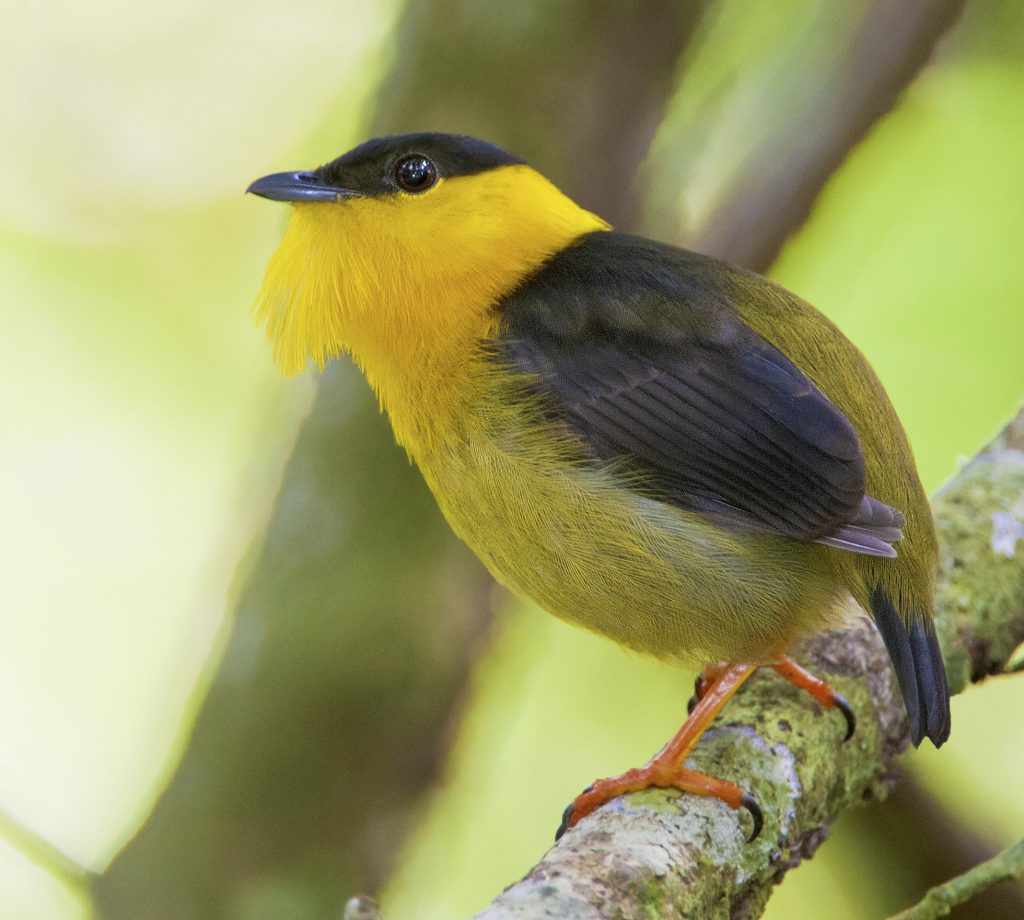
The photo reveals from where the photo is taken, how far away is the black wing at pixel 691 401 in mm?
2242

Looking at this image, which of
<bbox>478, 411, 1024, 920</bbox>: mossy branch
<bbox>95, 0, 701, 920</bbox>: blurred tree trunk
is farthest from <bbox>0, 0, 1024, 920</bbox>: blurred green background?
<bbox>478, 411, 1024, 920</bbox>: mossy branch

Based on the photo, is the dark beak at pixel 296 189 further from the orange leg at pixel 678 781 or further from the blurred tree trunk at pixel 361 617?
the orange leg at pixel 678 781

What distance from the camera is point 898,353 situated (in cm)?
432

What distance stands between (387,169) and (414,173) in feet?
0.21

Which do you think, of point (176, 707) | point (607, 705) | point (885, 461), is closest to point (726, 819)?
point (885, 461)

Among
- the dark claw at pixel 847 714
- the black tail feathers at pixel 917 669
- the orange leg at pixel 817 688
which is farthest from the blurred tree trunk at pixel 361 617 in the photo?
the black tail feathers at pixel 917 669

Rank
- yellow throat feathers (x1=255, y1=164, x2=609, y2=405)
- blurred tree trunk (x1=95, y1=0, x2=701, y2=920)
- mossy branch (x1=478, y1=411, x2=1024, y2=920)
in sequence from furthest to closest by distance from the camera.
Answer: blurred tree trunk (x1=95, y1=0, x2=701, y2=920)
yellow throat feathers (x1=255, y1=164, x2=609, y2=405)
mossy branch (x1=478, y1=411, x2=1024, y2=920)

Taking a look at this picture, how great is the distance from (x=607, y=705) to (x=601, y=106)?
2.49m

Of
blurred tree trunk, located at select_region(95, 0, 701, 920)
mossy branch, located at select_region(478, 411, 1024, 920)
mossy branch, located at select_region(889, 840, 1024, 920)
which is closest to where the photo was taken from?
mossy branch, located at select_region(478, 411, 1024, 920)

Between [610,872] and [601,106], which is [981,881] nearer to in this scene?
[610,872]

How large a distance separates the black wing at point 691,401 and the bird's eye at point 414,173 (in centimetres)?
38

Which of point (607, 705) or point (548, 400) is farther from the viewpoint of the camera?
point (607, 705)

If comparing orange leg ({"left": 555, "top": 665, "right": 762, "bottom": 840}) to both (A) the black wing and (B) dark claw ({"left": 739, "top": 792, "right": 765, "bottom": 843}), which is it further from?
(A) the black wing

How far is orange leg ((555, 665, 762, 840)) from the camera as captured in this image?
224cm
